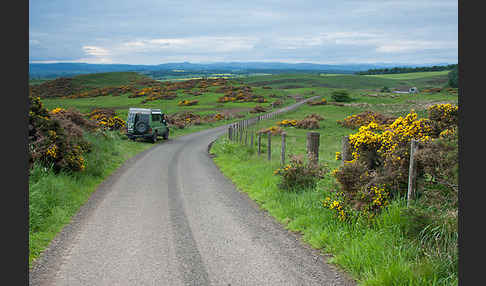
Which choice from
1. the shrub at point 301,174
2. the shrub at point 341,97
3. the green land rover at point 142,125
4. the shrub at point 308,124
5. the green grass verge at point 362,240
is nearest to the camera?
the green grass verge at point 362,240

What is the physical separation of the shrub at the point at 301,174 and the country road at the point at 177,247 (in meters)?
1.19

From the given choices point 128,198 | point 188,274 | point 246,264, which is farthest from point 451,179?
point 128,198

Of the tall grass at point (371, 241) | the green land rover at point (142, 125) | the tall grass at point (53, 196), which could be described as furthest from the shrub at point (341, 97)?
the tall grass at point (371, 241)

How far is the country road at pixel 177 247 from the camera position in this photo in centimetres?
564

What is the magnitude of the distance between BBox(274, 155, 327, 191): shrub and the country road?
1194mm

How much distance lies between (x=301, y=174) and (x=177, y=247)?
4.22 meters

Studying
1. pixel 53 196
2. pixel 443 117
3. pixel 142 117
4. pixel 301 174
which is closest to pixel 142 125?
pixel 142 117

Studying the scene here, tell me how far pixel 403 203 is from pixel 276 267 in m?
2.58

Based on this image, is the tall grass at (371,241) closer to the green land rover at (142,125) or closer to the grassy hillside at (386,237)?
the grassy hillside at (386,237)

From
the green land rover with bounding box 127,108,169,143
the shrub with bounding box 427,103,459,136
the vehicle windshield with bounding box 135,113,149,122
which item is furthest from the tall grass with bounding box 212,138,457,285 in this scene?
the vehicle windshield with bounding box 135,113,149,122

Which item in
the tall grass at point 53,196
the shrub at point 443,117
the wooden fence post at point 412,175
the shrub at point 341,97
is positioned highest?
the shrub at point 341,97

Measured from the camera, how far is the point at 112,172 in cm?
1619

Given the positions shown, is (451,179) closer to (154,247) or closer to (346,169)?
(346,169)

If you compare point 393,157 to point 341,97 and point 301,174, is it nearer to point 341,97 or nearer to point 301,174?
point 301,174
